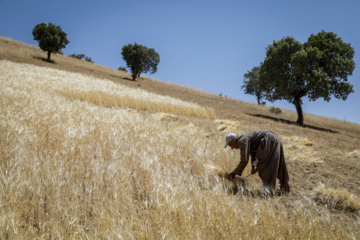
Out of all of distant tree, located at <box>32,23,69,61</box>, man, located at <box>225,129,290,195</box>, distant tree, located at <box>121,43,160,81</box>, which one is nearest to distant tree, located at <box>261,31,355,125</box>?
man, located at <box>225,129,290,195</box>

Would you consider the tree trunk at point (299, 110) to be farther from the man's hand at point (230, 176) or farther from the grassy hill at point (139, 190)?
the man's hand at point (230, 176)

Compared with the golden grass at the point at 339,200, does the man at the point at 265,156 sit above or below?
above

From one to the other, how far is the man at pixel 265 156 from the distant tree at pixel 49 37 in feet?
120

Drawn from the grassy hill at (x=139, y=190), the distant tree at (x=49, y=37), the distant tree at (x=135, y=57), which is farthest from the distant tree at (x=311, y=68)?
the distant tree at (x=49, y=37)

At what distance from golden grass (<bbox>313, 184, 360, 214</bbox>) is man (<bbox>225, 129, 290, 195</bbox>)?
0.52m

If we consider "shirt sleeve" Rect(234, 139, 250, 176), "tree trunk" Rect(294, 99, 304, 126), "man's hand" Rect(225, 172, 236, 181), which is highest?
"tree trunk" Rect(294, 99, 304, 126)

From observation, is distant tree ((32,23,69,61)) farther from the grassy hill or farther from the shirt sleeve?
the shirt sleeve

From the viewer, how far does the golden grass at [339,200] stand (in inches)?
117

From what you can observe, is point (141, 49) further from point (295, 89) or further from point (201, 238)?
point (201, 238)

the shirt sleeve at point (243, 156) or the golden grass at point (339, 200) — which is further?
the shirt sleeve at point (243, 156)

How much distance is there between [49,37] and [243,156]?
37.2m

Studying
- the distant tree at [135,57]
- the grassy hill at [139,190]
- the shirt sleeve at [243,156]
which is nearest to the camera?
the grassy hill at [139,190]

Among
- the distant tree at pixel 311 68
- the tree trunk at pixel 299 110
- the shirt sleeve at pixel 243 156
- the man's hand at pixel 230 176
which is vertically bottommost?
the man's hand at pixel 230 176

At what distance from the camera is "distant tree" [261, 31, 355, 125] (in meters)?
16.4
